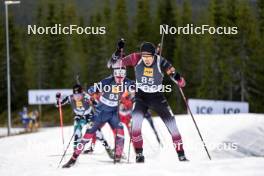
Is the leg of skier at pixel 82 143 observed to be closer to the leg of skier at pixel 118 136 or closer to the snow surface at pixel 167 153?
the snow surface at pixel 167 153

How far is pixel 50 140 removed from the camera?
18.9 meters

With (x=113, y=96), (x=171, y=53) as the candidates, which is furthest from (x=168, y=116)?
(x=171, y=53)

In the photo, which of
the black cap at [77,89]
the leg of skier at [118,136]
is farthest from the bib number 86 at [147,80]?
the black cap at [77,89]

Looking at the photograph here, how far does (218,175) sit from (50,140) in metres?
11.3

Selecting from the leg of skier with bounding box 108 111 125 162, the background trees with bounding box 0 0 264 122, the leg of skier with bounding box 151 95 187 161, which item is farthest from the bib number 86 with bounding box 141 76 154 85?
the background trees with bounding box 0 0 264 122

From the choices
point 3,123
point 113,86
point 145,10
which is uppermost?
point 145,10

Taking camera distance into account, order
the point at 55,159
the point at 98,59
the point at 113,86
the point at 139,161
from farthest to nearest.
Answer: the point at 98,59
the point at 55,159
the point at 113,86
the point at 139,161

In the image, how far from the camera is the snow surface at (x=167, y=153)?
28.7ft

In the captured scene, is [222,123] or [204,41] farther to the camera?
[204,41]

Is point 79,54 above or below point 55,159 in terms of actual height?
above

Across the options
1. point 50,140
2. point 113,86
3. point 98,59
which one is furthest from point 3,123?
point 113,86

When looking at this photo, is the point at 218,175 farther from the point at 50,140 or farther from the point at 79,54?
the point at 79,54

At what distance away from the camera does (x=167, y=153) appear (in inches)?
617

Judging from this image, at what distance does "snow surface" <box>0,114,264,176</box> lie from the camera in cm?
875
